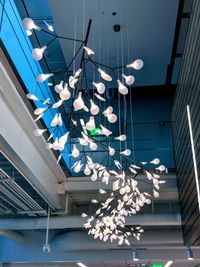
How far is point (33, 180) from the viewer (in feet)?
20.2

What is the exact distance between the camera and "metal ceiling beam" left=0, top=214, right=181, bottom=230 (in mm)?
7766

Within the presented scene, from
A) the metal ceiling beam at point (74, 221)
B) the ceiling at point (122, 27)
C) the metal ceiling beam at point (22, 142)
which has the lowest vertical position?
the metal ceiling beam at point (74, 221)

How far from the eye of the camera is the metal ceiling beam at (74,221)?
7.77 metres

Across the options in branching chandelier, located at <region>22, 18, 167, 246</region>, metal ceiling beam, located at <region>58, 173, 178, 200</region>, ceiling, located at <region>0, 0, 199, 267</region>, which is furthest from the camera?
metal ceiling beam, located at <region>58, 173, 178, 200</region>

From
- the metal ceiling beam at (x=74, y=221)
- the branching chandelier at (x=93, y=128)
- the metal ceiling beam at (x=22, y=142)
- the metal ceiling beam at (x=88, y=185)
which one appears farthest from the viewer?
the metal ceiling beam at (x=74, y=221)

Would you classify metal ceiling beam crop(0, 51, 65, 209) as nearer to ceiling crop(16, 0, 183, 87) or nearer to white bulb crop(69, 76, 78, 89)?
white bulb crop(69, 76, 78, 89)

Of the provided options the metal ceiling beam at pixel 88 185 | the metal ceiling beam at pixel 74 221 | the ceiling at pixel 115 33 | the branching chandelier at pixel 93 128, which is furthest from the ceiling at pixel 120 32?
the metal ceiling beam at pixel 74 221

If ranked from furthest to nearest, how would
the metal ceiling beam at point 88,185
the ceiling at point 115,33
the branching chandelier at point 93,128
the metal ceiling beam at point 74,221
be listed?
the metal ceiling beam at point 74,221 → the metal ceiling beam at point 88,185 → the ceiling at point 115,33 → the branching chandelier at point 93,128

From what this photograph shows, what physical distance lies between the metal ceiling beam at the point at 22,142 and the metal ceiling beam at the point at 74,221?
1.10m

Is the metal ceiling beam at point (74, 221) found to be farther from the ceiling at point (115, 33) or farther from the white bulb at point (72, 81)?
the white bulb at point (72, 81)

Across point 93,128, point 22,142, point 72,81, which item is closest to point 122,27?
point 22,142

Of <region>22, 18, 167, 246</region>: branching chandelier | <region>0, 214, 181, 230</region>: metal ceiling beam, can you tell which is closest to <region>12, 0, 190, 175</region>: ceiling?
<region>22, 18, 167, 246</region>: branching chandelier

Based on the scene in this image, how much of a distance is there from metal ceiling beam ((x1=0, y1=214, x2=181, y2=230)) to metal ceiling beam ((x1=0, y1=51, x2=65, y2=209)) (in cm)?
110

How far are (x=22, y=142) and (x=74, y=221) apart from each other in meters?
3.51
